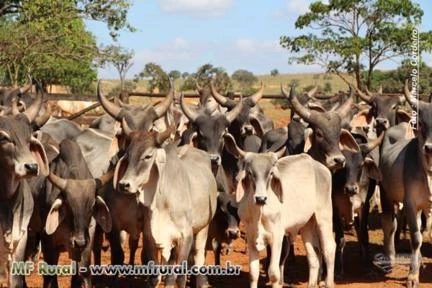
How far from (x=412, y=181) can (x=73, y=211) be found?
404 cm

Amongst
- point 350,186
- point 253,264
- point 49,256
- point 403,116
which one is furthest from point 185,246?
point 403,116

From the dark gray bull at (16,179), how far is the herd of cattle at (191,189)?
0.01 m

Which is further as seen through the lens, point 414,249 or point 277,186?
point 414,249

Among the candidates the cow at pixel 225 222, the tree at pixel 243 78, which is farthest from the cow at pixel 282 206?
the tree at pixel 243 78

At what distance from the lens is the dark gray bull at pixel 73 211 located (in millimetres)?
7117

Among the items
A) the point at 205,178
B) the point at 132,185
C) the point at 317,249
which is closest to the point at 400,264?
the point at 317,249

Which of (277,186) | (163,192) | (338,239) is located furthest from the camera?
(338,239)

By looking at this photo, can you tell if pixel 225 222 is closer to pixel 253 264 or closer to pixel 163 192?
pixel 253 264

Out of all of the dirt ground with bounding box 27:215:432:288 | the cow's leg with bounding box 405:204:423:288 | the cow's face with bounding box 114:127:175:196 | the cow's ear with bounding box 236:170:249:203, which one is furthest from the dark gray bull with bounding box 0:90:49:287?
the cow's leg with bounding box 405:204:423:288

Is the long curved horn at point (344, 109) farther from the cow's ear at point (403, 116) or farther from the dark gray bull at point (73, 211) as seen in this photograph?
the dark gray bull at point (73, 211)

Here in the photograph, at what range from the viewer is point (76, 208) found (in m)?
7.10

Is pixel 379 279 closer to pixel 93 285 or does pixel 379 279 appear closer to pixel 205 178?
pixel 205 178

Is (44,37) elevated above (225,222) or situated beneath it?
elevated above

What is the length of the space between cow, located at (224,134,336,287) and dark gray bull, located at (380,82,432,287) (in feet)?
3.88
